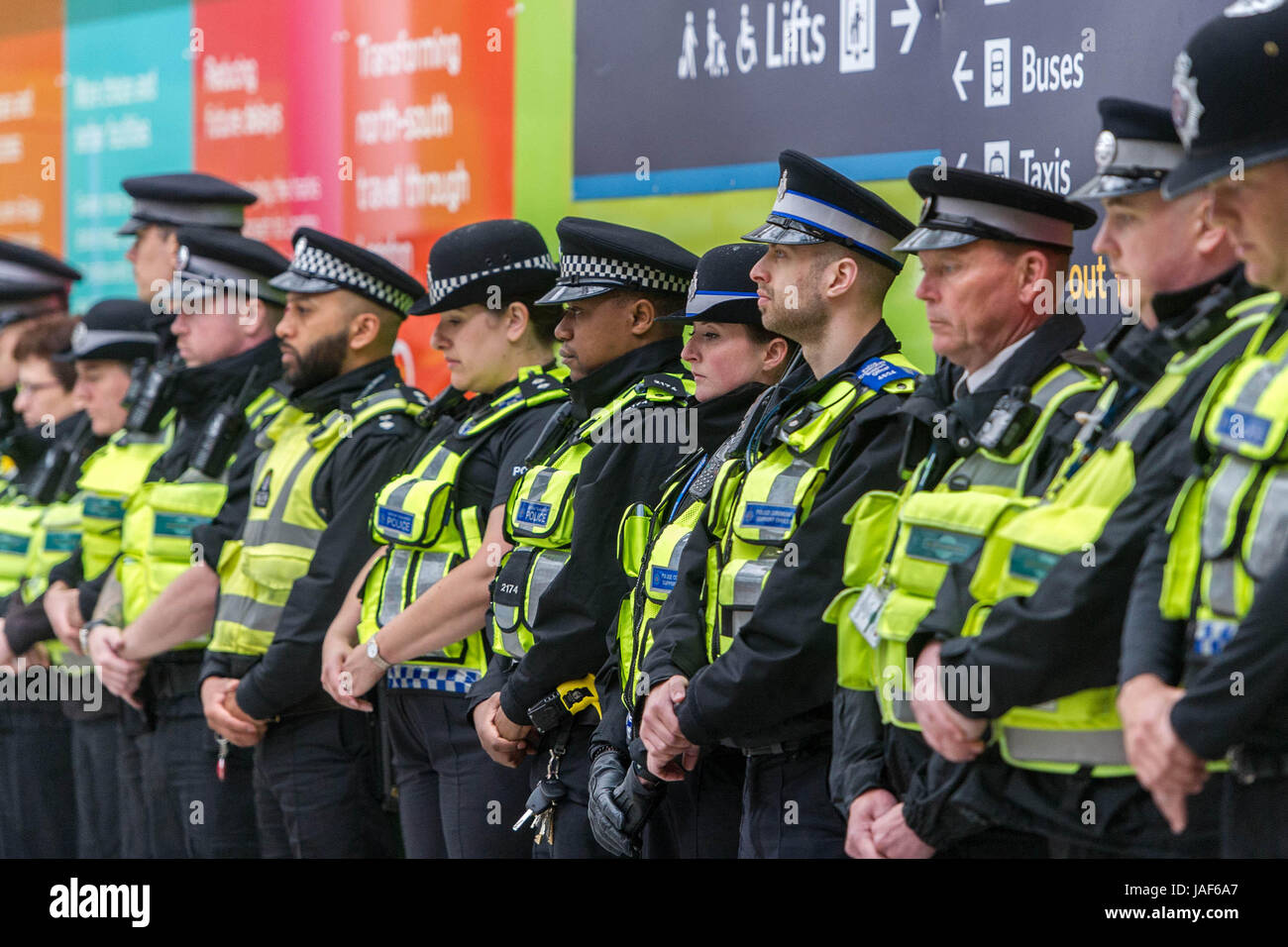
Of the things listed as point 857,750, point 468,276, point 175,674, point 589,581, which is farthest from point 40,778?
point 857,750

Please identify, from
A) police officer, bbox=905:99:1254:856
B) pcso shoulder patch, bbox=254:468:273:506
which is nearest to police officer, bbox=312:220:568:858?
pcso shoulder patch, bbox=254:468:273:506

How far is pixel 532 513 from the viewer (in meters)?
4.67

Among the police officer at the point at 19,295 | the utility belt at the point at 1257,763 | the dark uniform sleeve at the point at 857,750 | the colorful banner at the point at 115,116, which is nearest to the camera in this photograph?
the utility belt at the point at 1257,763

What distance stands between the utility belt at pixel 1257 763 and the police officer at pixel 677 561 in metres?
1.71

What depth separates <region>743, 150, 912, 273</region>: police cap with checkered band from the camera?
409 centimetres

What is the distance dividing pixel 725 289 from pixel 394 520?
1.23m

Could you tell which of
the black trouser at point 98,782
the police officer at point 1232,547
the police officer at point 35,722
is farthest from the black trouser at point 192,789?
the police officer at point 1232,547

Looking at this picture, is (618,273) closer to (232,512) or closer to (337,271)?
(337,271)

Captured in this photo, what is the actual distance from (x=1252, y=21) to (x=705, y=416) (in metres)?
1.94

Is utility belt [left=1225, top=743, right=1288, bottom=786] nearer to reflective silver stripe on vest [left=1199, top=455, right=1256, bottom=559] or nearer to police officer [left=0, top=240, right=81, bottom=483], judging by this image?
reflective silver stripe on vest [left=1199, top=455, right=1256, bottom=559]

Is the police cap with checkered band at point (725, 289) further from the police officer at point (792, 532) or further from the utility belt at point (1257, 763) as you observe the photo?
the utility belt at point (1257, 763)

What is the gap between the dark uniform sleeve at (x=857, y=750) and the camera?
3.47 m

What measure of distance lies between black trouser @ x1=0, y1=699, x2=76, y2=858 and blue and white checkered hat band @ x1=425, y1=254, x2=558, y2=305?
277 centimetres
